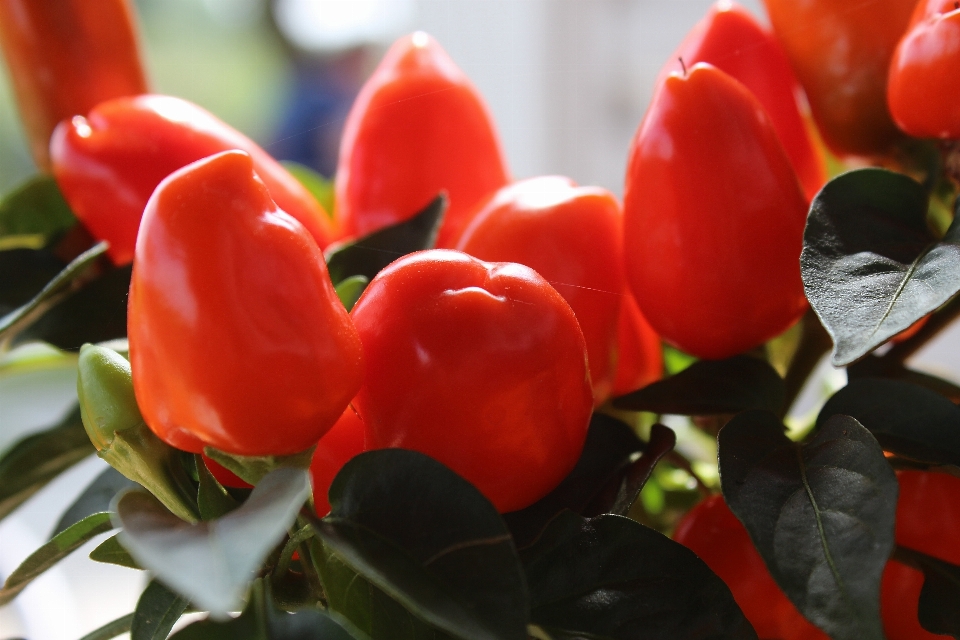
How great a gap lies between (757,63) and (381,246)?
140 mm

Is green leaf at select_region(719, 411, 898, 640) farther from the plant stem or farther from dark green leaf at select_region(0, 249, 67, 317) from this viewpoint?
dark green leaf at select_region(0, 249, 67, 317)

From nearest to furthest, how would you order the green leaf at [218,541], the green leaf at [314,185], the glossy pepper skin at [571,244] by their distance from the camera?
the green leaf at [218,541] → the glossy pepper skin at [571,244] → the green leaf at [314,185]

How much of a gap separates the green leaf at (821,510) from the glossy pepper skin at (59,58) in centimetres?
26

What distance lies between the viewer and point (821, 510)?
0.18m

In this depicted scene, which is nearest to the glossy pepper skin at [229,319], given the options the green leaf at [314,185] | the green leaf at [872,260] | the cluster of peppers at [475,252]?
the cluster of peppers at [475,252]

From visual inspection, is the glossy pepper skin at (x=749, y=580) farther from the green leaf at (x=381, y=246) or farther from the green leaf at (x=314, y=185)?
the green leaf at (x=314, y=185)

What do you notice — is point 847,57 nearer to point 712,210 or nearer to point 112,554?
point 712,210

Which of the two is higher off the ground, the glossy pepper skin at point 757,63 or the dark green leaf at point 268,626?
the glossy pepper skin at point 757,63

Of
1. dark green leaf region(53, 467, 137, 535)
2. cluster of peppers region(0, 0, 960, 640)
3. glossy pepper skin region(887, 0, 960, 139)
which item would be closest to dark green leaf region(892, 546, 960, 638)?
cluster of peppers region(0, 0, 960, 640)

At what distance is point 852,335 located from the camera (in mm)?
175

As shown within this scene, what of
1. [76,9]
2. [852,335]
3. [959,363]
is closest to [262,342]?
[852,335]

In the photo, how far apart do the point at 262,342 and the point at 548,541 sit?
0.08m

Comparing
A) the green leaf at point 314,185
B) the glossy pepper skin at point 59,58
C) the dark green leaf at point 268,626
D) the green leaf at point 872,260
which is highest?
the glossy pepper skin at point 59,58

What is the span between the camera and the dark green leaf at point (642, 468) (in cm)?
21
